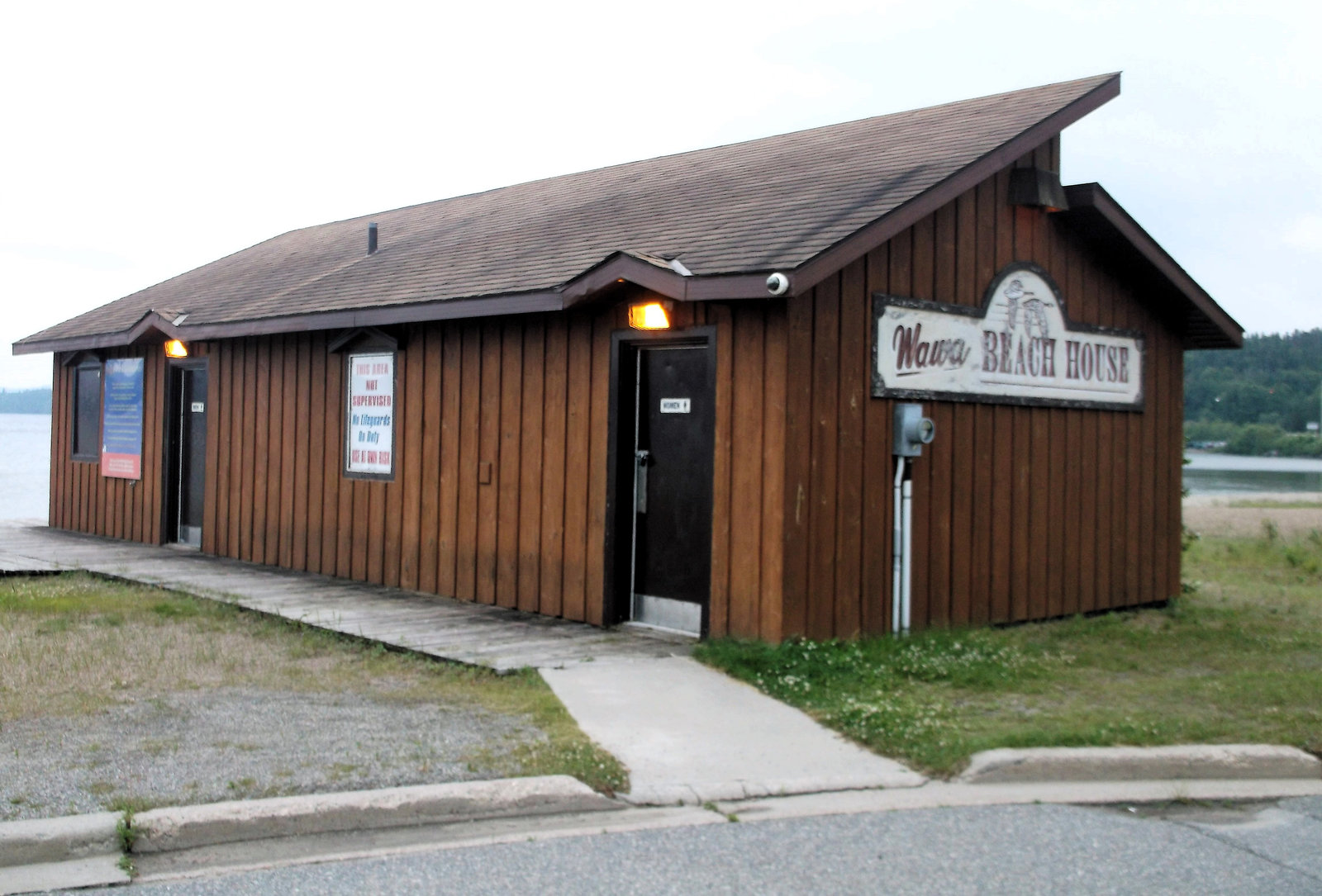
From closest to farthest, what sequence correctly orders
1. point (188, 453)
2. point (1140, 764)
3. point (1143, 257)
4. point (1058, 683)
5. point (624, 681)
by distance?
point (1140, 764), point (624, 681), point (1058, 683), point (1143, 257), point (188, 453)

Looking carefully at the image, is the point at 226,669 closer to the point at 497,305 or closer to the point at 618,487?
the point at 618,487

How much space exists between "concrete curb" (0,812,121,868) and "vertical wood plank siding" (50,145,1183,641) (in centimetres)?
466

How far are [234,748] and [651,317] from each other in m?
4.43

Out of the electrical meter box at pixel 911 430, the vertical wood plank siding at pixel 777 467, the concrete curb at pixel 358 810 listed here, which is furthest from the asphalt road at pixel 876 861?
the electrical meter box at pixel 911 430

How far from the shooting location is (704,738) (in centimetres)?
645

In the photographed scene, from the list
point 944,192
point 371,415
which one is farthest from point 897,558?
point 371,415

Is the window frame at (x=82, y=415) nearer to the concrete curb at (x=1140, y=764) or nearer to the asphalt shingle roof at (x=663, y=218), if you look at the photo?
the asphalt shingle roof at (x=663, y=218)

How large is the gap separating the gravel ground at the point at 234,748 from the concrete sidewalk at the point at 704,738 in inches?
22.5

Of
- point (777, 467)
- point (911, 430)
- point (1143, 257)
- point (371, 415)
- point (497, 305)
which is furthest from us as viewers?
point (371, 415)

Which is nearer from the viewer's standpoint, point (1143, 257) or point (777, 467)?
point (777, 467)

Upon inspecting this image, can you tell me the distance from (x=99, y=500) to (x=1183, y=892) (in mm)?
15036

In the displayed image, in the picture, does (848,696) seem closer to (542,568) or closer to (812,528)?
(812,528)

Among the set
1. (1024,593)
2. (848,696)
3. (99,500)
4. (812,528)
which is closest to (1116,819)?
(848,696)

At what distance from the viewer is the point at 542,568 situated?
10266 mm
